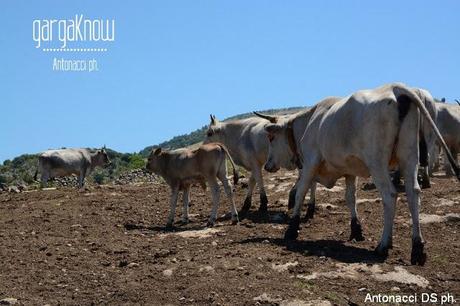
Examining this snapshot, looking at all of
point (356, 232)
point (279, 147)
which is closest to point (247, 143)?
point (279, 147)

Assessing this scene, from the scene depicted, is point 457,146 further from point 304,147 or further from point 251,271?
point 251,271

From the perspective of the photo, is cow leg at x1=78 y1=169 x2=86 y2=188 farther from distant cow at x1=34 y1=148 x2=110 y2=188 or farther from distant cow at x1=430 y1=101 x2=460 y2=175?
distant cow at x1=430 y1=101 x2=460 y2=175

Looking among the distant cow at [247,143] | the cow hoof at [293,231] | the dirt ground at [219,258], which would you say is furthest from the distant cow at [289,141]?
the cow hoof at [293,231]

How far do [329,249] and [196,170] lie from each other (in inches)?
213

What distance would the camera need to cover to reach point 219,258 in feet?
32.6

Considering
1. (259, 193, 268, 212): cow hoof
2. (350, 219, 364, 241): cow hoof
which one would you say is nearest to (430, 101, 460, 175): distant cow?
(259, 193, 268, 212): cow hoof

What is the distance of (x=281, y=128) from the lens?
1459 centimetres

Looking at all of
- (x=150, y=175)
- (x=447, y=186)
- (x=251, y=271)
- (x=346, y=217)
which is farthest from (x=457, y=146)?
(x=150, y=175)

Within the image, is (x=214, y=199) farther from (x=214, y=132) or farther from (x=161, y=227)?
(x=214, y=132)

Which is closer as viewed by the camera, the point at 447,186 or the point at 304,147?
the point at 304,147

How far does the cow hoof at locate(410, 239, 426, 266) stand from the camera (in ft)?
30.9

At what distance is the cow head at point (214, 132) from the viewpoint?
1980 cm

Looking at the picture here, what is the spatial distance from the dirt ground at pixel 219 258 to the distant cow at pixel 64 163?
15.3 m

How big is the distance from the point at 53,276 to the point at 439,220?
25.2ft
